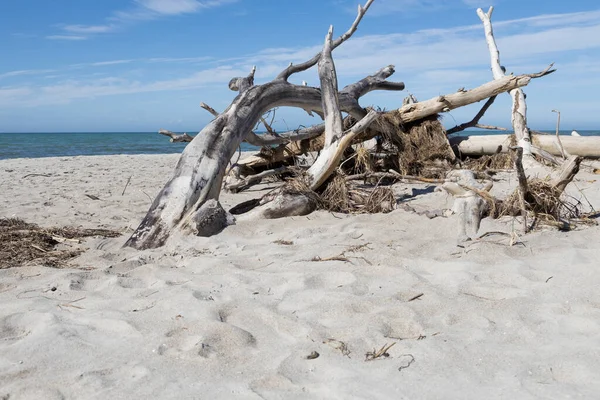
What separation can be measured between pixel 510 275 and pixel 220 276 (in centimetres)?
195

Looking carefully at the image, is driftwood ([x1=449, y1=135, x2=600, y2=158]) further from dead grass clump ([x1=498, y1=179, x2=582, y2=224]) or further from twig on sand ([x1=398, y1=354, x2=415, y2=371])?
twig on sand ([x1=398, y1=354, x2=415, y2=371])

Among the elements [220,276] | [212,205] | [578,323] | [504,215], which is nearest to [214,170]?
[212,205]

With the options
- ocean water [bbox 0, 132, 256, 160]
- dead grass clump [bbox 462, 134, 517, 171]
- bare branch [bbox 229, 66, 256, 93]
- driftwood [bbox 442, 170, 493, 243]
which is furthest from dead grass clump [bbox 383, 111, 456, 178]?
ocean water [bbox 0, 132, 256, 160]

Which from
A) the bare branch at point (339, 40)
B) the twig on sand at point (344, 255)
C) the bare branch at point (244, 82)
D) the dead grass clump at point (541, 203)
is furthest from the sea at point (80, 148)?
the twig on sand at point (344, 255)

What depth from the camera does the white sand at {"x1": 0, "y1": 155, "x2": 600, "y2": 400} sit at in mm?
2445

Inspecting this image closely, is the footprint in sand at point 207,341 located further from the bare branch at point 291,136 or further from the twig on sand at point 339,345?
the bare branch at point 291,136

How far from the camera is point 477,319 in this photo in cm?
312

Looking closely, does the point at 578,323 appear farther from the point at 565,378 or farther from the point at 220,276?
the point at 220,276

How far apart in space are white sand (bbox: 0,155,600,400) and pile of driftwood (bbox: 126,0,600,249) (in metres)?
0.37

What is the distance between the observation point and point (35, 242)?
5156 mm

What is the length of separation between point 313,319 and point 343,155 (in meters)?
5.18

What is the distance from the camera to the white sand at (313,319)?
2445 millimetres

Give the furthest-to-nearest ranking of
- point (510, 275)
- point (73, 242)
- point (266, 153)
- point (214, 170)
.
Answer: point (266, 153) < point (214, 170) < point (73, 242) < point (510, 275)

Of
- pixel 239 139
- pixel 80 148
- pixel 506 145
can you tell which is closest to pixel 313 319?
pixel 239 139
